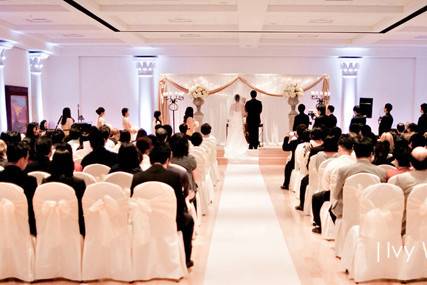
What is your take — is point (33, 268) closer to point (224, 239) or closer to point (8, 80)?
point (224, 239)

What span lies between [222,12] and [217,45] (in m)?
6.21

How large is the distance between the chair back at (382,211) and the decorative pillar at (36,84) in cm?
1297

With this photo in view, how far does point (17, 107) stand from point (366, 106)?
1005 centimetres

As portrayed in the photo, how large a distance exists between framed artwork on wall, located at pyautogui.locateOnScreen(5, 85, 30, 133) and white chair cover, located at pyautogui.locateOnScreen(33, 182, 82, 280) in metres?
10.0

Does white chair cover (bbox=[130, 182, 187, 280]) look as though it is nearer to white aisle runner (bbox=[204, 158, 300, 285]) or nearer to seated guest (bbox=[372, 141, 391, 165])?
white aisle runner (bbox=[204, 158, 300, 285])

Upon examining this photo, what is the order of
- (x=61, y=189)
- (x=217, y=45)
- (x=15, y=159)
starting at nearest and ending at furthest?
(x=61, y=189), (x=15, y=159), (x=217, y=45)

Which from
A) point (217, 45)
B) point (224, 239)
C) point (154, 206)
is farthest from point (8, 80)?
point (154, 206)

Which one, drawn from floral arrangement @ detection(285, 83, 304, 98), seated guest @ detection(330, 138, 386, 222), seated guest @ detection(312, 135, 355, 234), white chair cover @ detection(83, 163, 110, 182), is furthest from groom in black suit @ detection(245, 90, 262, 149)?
seated guest @ detection(330, 138, 386, 222)

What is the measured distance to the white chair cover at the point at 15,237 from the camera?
184 inches

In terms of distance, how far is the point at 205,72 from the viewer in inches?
685

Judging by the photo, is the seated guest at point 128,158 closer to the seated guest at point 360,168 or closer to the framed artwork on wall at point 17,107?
the seated guest at point 360,168

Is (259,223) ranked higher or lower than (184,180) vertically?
lower

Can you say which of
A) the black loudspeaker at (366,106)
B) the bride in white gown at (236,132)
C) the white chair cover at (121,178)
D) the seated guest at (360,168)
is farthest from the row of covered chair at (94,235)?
the black loudspeaker at (366,106)

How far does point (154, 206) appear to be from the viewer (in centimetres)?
470
